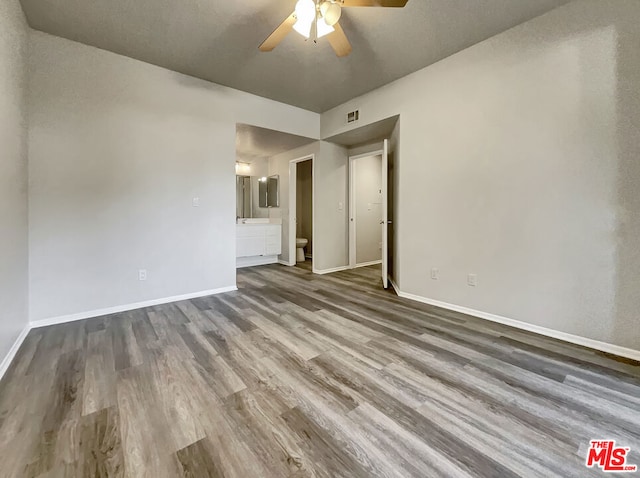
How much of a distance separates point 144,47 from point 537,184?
3.89m

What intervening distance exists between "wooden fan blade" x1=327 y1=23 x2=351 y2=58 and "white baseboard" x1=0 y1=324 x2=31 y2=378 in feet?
10.6

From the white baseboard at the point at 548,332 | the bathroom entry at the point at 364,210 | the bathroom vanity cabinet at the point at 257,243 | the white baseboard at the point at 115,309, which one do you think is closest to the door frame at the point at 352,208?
the bathroom entry at the point at 364,210

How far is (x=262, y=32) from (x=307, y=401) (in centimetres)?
298

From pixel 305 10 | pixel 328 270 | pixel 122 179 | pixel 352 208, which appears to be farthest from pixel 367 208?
pixel 122 179

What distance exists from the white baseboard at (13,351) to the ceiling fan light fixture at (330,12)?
10.2 feet

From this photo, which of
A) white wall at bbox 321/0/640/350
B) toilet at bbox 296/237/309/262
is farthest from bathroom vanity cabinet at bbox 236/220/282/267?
white wall at bbox 321/0/640/350

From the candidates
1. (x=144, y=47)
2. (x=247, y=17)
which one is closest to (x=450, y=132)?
(x=247, y=17)

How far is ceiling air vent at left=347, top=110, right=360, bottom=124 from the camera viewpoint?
376 centimetres

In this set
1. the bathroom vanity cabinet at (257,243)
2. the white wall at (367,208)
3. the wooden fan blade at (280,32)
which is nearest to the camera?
the wooden fan blade at (280,32)

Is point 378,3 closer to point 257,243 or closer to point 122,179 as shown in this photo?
point 122,179

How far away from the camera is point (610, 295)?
194cm

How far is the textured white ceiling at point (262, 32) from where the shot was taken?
2.10m

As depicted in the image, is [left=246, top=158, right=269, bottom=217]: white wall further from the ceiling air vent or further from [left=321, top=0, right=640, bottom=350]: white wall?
[left=321, top=0, right=640, bottom=350]: white wall

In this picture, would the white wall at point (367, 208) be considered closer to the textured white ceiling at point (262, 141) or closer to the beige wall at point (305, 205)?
the textured white ceiling at point (262, 141)
